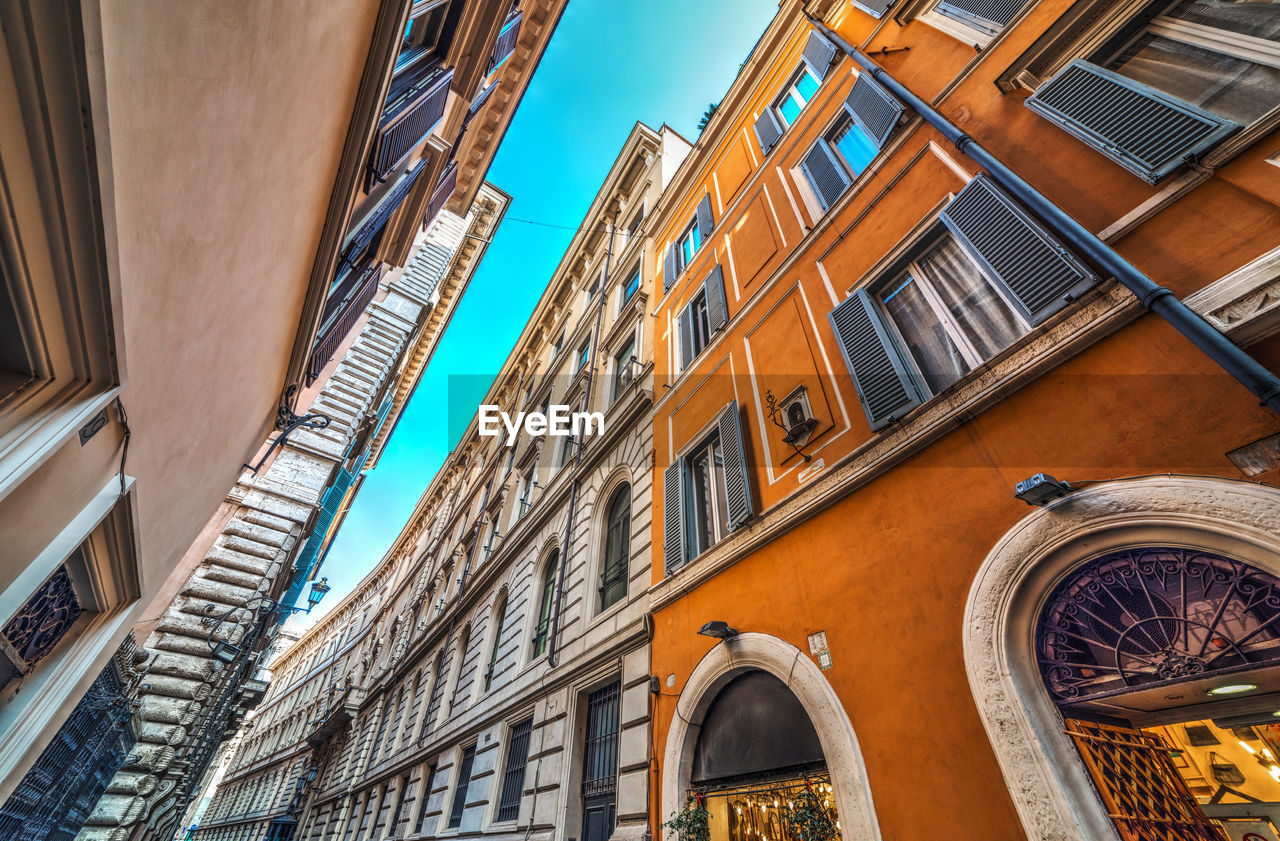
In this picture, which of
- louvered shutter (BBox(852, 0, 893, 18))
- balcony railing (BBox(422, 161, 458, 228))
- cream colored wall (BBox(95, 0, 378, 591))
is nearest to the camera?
cream colored wall (BBox(95, 0, 378, 591))

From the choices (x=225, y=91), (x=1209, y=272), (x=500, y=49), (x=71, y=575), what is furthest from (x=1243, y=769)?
(x=500, y=49)

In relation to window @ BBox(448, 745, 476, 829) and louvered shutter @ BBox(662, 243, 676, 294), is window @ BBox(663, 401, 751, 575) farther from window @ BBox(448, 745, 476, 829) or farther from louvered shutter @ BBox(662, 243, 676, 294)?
window @ BBox(448, 745, 476, 829)

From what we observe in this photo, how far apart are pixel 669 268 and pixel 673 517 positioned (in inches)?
269

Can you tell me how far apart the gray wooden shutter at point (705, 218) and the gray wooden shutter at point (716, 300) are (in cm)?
168

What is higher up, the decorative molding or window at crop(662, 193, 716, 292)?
window at crop(662, 193, 716, 292)

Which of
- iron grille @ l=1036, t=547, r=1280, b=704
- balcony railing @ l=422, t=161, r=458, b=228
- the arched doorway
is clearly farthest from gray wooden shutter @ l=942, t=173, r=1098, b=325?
balcony railing @ l=422, t=161, r=458, b=228

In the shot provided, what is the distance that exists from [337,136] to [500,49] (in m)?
7.98

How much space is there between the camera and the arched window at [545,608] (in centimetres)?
1004

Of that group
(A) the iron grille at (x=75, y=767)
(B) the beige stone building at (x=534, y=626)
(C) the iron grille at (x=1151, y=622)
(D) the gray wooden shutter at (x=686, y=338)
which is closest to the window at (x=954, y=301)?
(C) the iron grille at (x=1151, y=622)

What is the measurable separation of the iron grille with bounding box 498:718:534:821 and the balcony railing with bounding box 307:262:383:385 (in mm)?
7535

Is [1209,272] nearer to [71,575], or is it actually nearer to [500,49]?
[71,575]

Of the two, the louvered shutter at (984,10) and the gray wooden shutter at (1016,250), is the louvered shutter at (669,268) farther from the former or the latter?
the gray wooden shutter at (1016,250)

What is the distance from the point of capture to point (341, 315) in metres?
9.31

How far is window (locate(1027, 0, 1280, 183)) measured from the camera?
348cm
